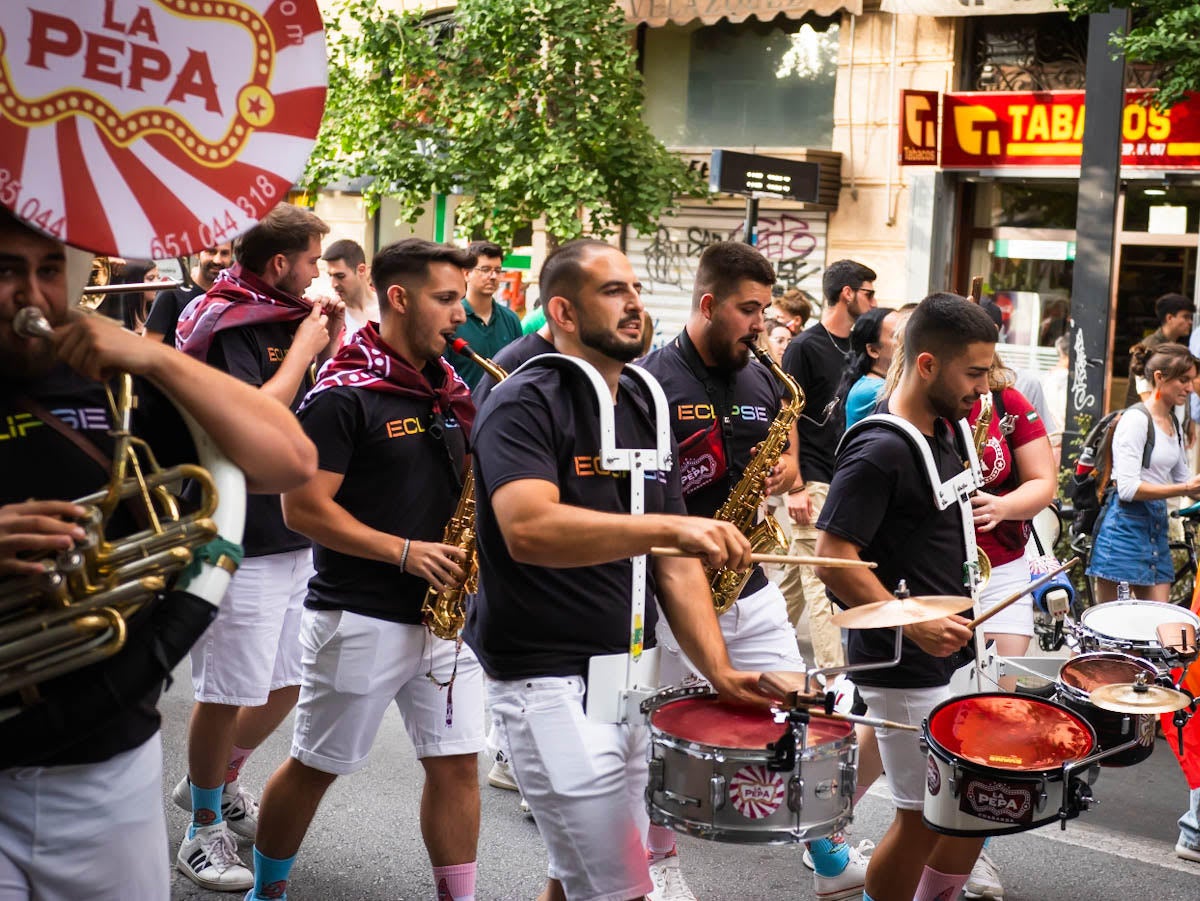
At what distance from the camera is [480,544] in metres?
3.77

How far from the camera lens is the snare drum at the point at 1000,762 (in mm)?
3533

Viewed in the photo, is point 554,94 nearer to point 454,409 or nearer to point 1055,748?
point 454,409

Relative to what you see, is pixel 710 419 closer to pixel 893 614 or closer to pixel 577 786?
pixel 893 614

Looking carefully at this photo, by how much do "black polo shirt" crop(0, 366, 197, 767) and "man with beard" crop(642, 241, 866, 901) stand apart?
269 centimetres

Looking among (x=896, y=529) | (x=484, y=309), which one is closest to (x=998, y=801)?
(x=896, y=529)

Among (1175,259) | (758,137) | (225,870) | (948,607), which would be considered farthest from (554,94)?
(948,607)

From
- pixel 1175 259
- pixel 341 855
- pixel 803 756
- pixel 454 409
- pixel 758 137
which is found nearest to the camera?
pixel 803 756

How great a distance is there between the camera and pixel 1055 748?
373 centimetres

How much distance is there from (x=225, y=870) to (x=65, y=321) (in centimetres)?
295

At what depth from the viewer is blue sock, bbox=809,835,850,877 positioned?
16.3 ft

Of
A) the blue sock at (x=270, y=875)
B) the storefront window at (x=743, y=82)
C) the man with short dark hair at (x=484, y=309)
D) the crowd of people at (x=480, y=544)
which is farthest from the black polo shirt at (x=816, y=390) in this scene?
the storefront window at (x=743, y=82)

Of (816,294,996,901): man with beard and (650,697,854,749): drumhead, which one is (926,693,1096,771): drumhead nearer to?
(816,294,996,901): man with beard

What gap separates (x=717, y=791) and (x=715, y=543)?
0.57 m

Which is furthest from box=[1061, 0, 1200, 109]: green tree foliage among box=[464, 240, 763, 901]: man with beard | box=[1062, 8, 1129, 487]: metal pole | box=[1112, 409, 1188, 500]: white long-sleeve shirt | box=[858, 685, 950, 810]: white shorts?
box=[464, 240, 763, 901]: man with beard
